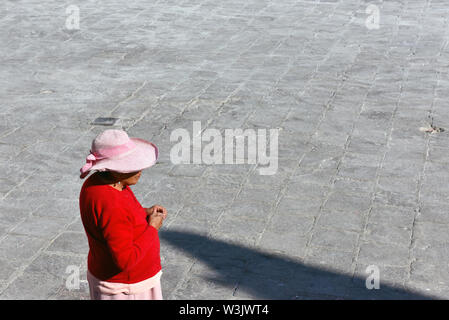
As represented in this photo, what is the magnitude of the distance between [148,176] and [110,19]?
697 cm

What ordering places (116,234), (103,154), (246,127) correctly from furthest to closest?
(246,127), (103,154), (116,234)

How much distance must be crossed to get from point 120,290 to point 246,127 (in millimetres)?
4799

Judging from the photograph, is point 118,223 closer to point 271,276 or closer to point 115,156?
point 115,156

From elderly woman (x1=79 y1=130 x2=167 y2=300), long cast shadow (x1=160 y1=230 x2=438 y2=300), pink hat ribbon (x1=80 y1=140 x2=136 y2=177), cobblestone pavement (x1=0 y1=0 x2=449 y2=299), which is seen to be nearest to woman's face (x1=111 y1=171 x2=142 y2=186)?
elderly woman (x1=79 y1=130 x2=167 y2=300)

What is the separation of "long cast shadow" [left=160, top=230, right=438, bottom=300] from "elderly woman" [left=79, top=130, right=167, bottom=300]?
1600 millimetres

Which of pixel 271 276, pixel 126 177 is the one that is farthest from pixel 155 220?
pixel 271 276

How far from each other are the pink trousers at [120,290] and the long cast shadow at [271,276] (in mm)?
1496

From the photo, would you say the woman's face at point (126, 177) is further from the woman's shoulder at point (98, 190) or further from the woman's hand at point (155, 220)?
the woman's hand at point (155, 220)

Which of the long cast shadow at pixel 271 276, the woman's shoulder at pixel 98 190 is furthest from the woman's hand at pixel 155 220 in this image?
the long cast shadow at pixel 271 276

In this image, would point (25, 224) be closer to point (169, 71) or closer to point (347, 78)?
point (169, 71)

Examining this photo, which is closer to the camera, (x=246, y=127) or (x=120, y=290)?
(x=120, y=290)

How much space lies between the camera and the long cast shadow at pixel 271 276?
529 centimetres

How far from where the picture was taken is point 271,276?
18.2 ft

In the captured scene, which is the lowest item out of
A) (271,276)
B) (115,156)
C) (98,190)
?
(271,276)
